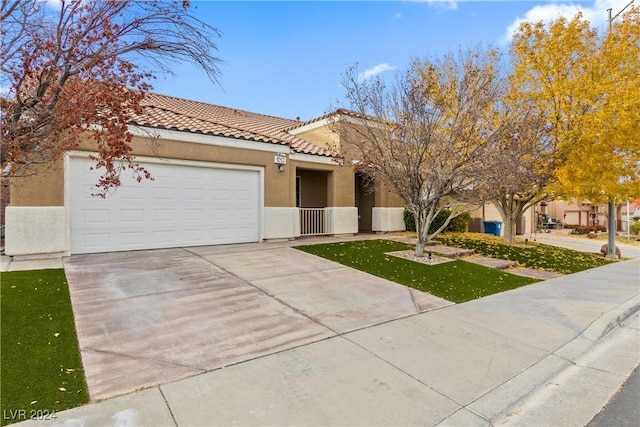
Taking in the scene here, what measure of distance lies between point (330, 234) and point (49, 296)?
Result: 9.76 meters

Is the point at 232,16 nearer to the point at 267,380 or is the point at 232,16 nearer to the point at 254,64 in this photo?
the point at 254,64

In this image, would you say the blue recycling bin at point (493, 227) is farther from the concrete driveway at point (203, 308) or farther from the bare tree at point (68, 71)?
the bare tree at point (68, 71)

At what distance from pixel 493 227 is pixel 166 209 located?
17.2 metres

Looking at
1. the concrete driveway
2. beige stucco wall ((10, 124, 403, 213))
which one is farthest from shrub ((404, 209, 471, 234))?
the concrete driveway

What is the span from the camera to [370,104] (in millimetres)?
9391

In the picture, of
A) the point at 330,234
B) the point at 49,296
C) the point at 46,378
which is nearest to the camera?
the point at 46,378

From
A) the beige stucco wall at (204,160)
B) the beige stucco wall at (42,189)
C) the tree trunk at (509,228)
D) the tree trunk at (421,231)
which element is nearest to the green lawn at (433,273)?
the tree trunk at (421,231)

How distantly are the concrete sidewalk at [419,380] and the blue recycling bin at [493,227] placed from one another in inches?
576

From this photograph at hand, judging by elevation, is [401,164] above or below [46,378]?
above

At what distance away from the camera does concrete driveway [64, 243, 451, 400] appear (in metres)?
3.72

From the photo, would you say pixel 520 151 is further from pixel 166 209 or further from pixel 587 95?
pixel 166 209

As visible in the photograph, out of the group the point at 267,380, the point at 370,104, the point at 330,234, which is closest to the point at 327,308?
the point at 267,380

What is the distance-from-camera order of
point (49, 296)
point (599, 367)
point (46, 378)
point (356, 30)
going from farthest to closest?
point (356, 30), point (49, 296), point (599, 367), point (46, 378)

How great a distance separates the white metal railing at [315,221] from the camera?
1369 centimetres
